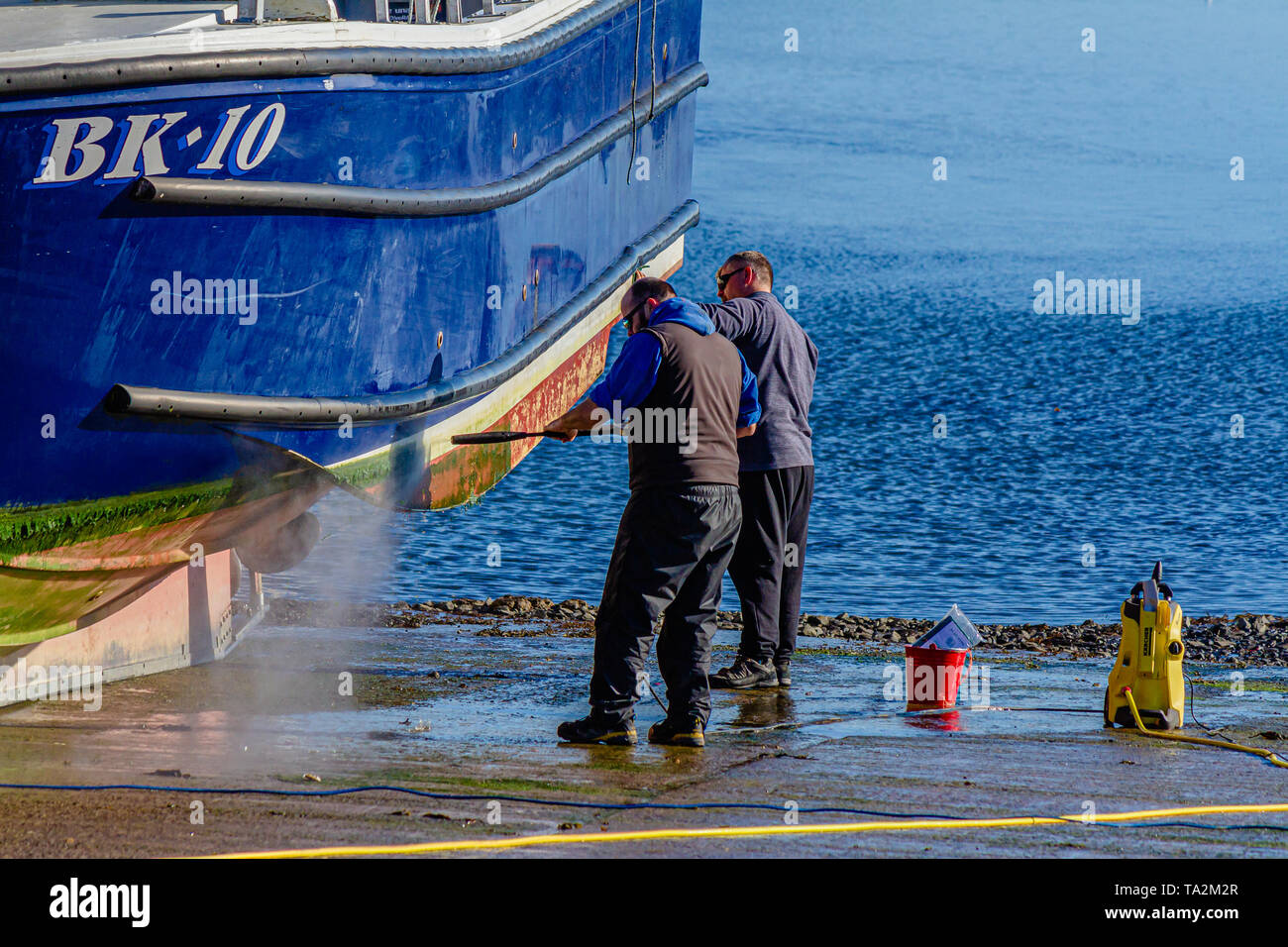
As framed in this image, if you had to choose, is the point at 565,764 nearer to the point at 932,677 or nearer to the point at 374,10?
the point at 932,677

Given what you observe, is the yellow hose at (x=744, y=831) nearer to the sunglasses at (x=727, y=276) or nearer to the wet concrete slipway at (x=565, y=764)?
the wet concrete slipway at (x=565, y=764)

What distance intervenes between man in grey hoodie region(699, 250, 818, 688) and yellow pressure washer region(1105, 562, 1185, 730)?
1.25m

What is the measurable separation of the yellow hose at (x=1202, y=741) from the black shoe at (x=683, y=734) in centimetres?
144

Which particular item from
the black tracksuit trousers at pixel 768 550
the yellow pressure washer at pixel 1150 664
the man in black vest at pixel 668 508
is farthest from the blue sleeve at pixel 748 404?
the yellow pressure washer at pixel 1150 664

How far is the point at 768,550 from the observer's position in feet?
18.9

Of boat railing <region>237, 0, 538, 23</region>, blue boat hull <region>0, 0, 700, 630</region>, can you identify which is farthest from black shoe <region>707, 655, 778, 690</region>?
boat railing <region>237, 0, 538, 23</region>

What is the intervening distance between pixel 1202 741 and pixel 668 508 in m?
1.88

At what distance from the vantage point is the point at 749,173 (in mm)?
40344

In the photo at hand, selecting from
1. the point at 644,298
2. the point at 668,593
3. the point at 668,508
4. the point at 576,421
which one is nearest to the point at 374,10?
the point at 644,298

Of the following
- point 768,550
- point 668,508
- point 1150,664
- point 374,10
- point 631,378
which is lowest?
point 1150,664

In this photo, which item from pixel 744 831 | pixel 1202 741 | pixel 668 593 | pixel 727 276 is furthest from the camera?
pixel 727 276

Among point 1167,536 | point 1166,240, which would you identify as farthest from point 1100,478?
point 1166,240

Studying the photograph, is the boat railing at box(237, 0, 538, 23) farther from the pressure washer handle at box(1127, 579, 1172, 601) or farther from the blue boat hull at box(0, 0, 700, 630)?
the pressure washer handle at box(1127, 579, 1172, 601)

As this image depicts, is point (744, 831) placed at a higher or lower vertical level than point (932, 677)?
lower
